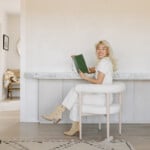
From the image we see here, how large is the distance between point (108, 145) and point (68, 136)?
0.63m

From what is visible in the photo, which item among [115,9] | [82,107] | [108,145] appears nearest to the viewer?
[108,145]

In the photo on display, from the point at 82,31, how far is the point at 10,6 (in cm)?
390

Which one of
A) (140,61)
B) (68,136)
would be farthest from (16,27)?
(68,136)

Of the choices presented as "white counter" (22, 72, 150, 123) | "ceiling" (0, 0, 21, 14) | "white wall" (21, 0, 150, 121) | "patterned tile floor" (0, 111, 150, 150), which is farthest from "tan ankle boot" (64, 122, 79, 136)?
"ceiling" (0, 0, 21, 14)

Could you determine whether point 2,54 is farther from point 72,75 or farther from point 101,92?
point 101,92

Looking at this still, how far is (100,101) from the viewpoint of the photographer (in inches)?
142

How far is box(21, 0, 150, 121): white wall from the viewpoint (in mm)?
4449

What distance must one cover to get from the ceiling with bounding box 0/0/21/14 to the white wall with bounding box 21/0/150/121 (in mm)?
2941

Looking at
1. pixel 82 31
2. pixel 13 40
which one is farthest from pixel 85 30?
pixel 13 40

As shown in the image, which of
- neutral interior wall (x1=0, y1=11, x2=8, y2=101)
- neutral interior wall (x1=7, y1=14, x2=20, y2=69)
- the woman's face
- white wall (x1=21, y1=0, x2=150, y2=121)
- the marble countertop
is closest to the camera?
the woman's face

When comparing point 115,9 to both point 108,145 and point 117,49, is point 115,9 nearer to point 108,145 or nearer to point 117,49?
point 117,49

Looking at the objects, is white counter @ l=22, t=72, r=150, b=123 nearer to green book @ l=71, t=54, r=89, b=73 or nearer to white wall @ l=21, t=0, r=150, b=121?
white wall @ l=21, t=0, r=150, b=121

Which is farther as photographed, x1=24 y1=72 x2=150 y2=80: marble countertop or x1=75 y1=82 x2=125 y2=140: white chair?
x1=24 y1=72 x2=150 y2=80: marble countertop

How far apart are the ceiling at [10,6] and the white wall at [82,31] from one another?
294cm
